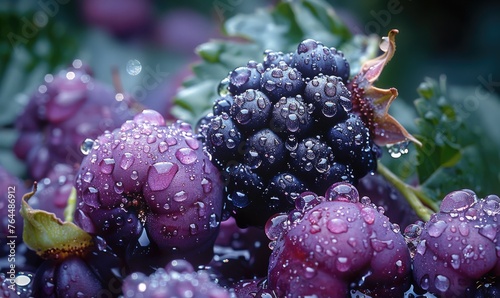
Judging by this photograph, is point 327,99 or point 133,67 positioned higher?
point 327,99

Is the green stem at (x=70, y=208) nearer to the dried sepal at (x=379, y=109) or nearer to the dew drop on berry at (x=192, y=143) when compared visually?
the dew drop on berry at (x=192, y=143)

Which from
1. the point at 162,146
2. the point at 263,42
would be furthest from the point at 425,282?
the point at 263,42

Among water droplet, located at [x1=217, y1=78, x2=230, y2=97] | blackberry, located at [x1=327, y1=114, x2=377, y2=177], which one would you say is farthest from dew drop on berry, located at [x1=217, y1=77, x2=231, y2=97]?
blackberry, located at [x1=327, y1=114, x2=377, y2=177]

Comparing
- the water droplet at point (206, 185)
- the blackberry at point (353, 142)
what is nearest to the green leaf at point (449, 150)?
the blackberry at point (353, 142)

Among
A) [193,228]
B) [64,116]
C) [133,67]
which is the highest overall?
[193,228]

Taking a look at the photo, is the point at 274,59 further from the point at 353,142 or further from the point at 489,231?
the point at 489,231

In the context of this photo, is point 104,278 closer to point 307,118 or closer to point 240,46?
point 307,118
